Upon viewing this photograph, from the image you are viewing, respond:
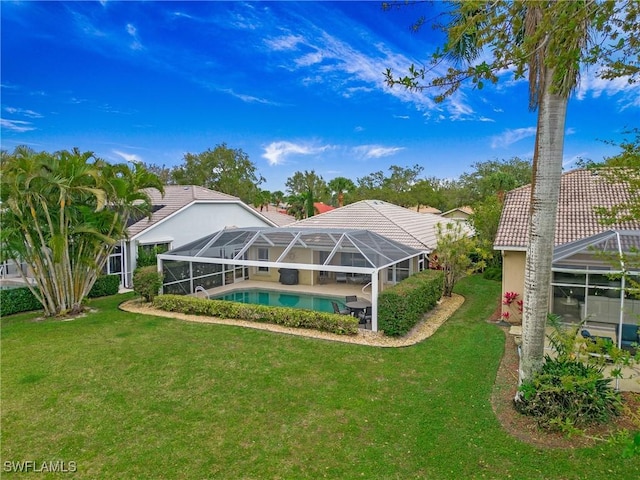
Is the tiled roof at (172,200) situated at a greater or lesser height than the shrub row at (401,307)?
greater

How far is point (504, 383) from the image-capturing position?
9.40 metres

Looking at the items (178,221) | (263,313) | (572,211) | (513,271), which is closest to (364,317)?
(263,313)

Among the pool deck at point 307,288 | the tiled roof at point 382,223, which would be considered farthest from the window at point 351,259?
the tiled roof at point 382,223

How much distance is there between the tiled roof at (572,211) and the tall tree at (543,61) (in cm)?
727

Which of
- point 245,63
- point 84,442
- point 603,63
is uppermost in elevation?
point 245,63

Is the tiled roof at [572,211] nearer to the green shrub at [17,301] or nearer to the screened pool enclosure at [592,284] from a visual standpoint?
the screened pool enclosure at [592,284]

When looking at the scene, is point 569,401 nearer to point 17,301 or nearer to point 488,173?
point 17,301

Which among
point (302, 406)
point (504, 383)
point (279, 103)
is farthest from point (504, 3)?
point (279, 103)

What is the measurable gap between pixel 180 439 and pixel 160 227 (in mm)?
17882

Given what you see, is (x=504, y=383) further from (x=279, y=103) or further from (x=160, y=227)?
(x=279, y=103)

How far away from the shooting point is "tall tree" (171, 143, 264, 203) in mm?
54969

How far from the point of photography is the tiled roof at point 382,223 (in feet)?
70.9

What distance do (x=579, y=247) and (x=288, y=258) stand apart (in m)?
15.5

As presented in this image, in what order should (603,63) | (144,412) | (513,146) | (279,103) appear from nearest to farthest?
(603,63) < (144,412) < (279,103) < (513,146)
